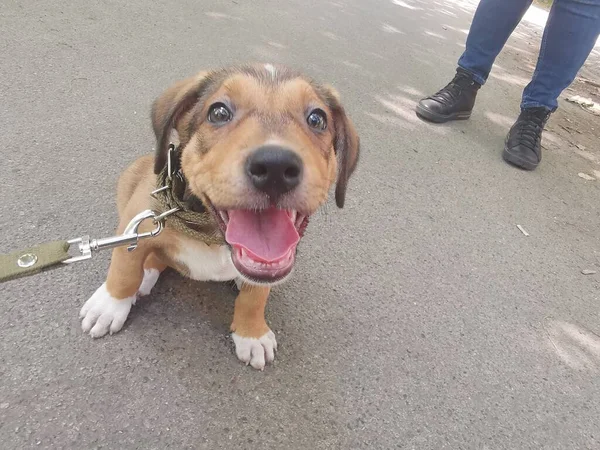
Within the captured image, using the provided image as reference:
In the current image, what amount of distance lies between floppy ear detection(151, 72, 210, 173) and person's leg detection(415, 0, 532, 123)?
3.14m

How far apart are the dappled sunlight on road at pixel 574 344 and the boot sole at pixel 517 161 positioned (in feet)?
6.35

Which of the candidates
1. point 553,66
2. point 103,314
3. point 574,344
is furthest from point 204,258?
point 553,66

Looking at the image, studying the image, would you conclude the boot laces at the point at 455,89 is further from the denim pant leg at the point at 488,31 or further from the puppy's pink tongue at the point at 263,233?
the puppy's pink tongue at the point at 263,233

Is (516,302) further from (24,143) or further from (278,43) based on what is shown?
(278,43)

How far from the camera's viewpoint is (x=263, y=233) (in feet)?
5.61

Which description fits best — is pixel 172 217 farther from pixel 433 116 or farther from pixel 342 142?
pixel 433 116

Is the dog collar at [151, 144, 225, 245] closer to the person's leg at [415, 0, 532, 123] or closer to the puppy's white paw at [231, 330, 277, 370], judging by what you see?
the puppy's white paw at [231, 330, 277, 370]

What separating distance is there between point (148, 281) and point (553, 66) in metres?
3.79

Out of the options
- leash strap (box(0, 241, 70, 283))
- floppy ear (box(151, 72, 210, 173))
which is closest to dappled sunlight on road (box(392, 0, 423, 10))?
floppy ear (box(151, 72, 210, 173))

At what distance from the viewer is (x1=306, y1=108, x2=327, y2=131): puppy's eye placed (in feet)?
6.44

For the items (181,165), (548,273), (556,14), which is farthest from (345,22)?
(181,165)

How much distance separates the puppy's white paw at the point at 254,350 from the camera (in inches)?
83.0

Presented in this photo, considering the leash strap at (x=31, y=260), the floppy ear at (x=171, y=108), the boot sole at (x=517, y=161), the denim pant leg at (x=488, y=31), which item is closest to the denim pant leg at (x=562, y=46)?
the denim pant leg at (x=488, y=31)

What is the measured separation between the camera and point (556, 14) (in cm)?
401
